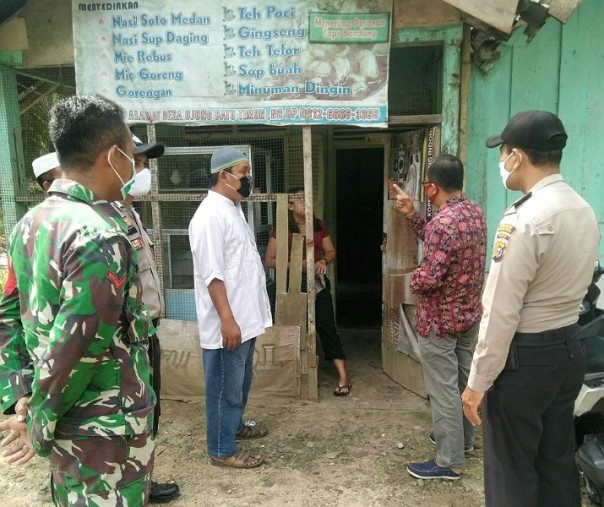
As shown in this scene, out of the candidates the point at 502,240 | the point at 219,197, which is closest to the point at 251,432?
the point at 219,197

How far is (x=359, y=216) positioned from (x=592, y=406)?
6.26 m

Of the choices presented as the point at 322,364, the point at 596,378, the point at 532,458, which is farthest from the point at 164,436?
the point at 596,378

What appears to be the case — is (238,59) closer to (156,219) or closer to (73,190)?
(156,219)

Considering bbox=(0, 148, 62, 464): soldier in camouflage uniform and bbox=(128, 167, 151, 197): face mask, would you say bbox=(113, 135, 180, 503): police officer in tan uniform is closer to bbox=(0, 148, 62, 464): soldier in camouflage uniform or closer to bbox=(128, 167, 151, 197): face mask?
bbox=(128, 167, 151, 197): face mask

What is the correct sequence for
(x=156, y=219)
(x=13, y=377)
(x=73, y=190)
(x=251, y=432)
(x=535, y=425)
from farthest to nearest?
(x=156, y=219), (x=251, y=432), (x=535, y=425), (x=13, y=377), (x=73, y=190)

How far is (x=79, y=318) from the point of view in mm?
1307

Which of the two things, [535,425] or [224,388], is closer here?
[535,425]

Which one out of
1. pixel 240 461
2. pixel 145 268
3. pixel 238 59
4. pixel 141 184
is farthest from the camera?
pixel 238 59

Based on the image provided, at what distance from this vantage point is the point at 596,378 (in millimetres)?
2424

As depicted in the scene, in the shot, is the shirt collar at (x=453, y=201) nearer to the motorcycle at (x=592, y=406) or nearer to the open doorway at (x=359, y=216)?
the motorcycle at (x=592, y=406)

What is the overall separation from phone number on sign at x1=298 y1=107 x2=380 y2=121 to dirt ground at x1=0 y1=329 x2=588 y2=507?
2212mm

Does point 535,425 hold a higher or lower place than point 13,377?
lower

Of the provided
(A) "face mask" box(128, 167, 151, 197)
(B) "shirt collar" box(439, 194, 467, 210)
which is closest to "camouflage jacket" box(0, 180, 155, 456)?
(A) "face mask" box(128, 167, 151, 197)

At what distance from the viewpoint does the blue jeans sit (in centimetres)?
285
